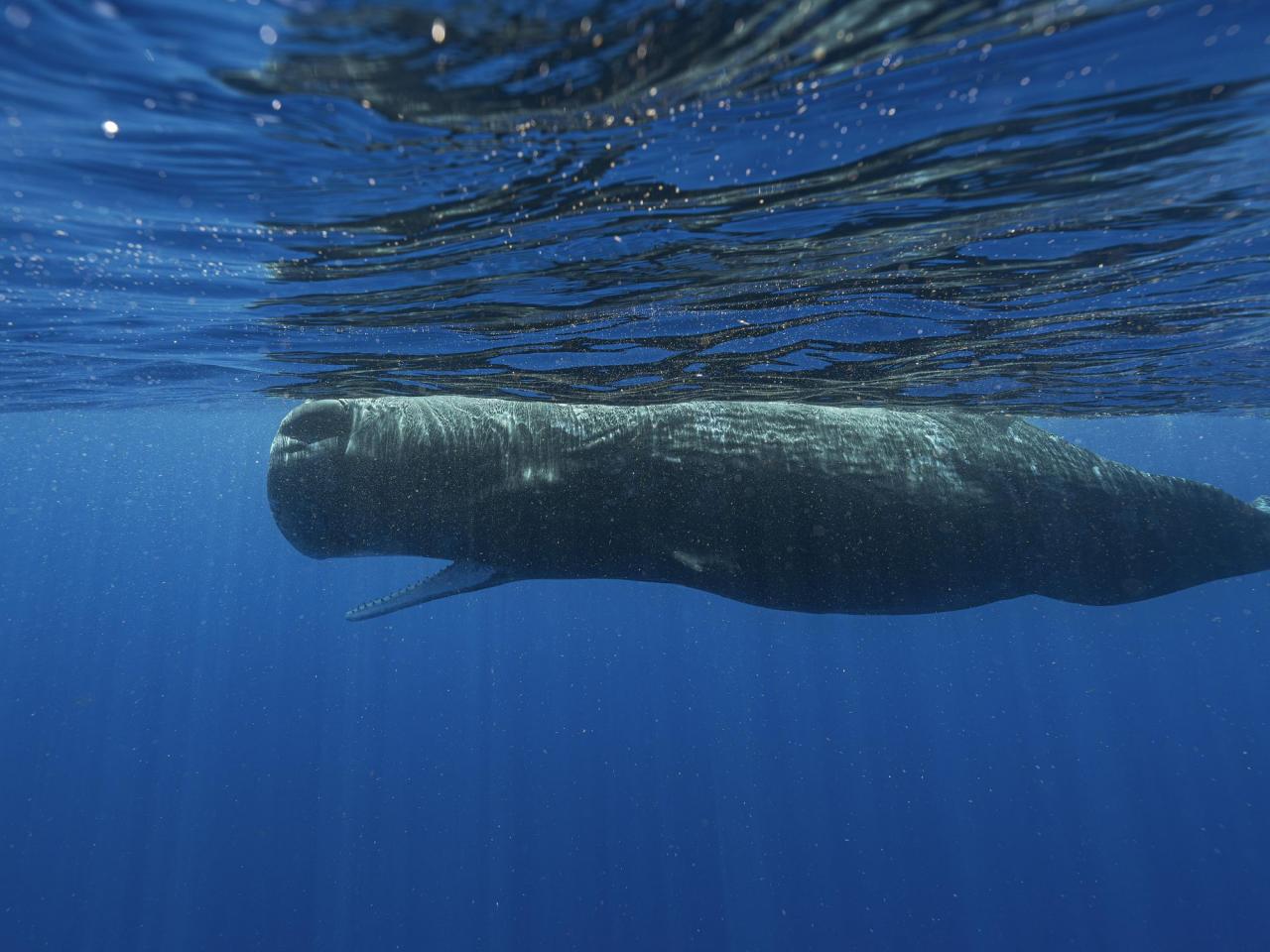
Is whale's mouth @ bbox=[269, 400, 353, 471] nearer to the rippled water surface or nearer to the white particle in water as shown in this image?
the rippled water surface

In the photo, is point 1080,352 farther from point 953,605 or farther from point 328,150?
point 328,150

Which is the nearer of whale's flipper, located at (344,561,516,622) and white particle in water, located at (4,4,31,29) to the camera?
white particle in water, located at (4,4,31,29)

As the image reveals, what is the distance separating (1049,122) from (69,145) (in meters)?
7.19

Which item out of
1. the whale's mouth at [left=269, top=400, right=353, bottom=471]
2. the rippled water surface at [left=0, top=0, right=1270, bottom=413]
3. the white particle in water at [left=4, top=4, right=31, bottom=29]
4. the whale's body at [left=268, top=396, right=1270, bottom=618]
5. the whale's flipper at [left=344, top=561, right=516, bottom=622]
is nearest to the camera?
the white particle in water at [left=4, top=4, right=31, bottom=29]

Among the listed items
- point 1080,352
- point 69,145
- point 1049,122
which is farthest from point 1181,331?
point 69,145

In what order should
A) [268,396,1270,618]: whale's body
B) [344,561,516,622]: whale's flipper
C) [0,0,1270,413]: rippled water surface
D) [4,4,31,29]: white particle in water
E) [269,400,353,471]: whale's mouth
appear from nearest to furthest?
1. [4,4,31,29]: white particle in water
2. [0,0,1270,413]: rippled water surface
3. [344,561,516,622]: whale's flipper
4. [268,396,1270,618]: whale's body
5. [269,400,353,471]: whale's mouth

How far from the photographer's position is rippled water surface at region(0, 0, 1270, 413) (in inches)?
168

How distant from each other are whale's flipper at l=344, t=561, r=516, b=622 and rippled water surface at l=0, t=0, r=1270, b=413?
3.32 m

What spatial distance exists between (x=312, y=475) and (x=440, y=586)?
1734 mm

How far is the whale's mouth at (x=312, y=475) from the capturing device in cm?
738

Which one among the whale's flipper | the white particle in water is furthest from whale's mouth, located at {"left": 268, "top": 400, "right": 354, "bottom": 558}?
the white particle in water

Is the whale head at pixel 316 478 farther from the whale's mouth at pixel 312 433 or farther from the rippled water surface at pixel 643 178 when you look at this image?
the rippled water surface at pixel 643 178

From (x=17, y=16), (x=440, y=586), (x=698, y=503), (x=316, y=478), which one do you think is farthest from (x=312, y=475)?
(x=17, y=16)

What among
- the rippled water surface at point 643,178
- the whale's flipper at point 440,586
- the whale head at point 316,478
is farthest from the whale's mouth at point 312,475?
the rippled water surface at point 643,178
